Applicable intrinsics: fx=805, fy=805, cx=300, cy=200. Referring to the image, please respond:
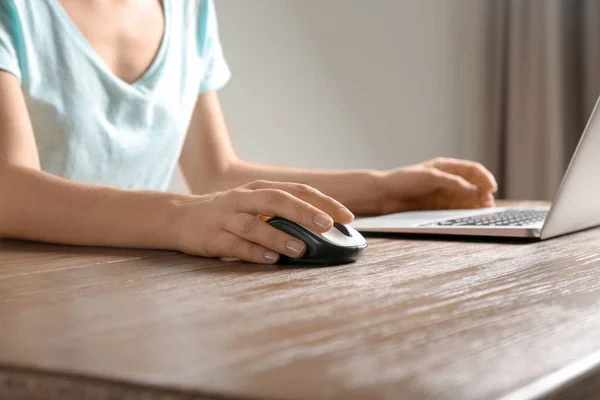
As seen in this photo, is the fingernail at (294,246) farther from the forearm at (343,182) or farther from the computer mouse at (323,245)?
the forearm at (343,182)

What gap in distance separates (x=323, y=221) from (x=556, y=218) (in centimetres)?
31

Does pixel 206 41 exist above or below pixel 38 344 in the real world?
below

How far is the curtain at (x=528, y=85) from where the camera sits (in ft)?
8.98

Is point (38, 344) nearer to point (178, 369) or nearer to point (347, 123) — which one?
point (178, 369)

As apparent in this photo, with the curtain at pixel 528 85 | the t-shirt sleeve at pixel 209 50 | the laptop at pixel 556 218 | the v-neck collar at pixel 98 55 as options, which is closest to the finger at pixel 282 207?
the laptop at pixel 556 218

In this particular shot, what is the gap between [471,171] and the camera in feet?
4.26

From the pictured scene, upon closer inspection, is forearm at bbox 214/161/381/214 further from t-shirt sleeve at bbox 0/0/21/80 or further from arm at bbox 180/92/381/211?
t-shirt sleeve at bbox 0/0/21/80

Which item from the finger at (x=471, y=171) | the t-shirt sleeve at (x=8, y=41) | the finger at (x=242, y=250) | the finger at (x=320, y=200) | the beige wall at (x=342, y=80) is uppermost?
the t-shirt sleeve at (x=8, y=41)

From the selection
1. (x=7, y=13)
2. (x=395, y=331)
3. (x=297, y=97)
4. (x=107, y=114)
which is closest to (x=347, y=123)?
(x=297, y=97)

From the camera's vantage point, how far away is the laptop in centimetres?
83

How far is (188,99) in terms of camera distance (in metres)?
1.54

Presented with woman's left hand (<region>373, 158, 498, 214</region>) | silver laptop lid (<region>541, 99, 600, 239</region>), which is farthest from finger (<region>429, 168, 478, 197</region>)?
silver laptop lid (<region>541, 99, 600, 239</region>)

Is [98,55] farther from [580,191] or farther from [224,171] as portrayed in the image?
[580,191]

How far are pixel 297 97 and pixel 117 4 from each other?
1.89 m
